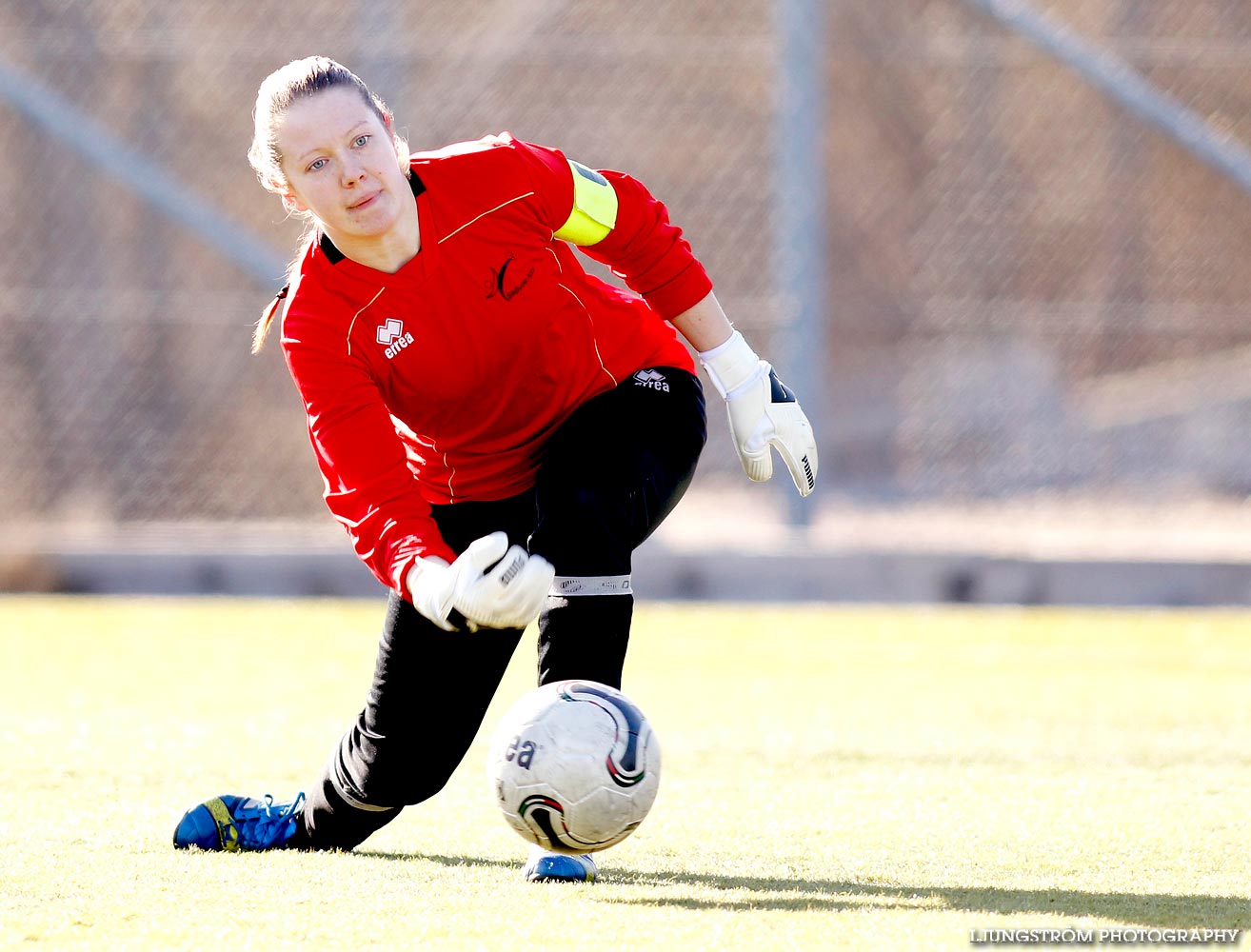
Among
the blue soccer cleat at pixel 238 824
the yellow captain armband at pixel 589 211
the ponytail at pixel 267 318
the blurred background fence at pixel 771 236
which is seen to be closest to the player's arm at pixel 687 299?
the yellow captain armband at pixel 589 211

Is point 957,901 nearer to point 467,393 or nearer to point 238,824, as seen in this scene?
point 467,393

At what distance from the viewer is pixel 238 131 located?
11852 millimetres

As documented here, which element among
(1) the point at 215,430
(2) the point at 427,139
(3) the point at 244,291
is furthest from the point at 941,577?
(3) the point at 244,291

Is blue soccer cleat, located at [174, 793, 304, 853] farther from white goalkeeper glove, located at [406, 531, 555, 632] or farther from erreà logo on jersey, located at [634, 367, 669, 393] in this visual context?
erreà logo on jersey, located at [634, 367, 669, 393]

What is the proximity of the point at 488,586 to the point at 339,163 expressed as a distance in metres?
0.93

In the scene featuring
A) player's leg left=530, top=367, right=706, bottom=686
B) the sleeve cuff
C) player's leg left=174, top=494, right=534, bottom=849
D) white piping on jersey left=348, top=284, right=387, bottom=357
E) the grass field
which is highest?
white piping on jersey left=348, top=284, right=387, bottom=357

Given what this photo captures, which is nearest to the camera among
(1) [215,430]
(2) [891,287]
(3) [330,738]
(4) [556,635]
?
(4) [556,635]

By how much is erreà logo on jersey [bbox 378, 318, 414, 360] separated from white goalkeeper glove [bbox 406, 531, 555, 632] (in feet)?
1.92

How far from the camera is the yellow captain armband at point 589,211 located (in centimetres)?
367

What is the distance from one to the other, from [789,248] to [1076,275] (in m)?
3.70

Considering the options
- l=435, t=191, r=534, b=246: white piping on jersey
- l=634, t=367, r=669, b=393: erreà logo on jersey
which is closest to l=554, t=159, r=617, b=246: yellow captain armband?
l=435, t=191, r=534, b=246: white piping on jersey

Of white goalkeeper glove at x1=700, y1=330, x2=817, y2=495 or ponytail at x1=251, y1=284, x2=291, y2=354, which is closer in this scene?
ponytail at x1=251, y1=284, x2=291, y2=354

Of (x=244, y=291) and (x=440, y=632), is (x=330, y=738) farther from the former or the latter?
(x=244, y=291)

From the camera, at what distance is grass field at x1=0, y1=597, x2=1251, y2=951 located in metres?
2.97
